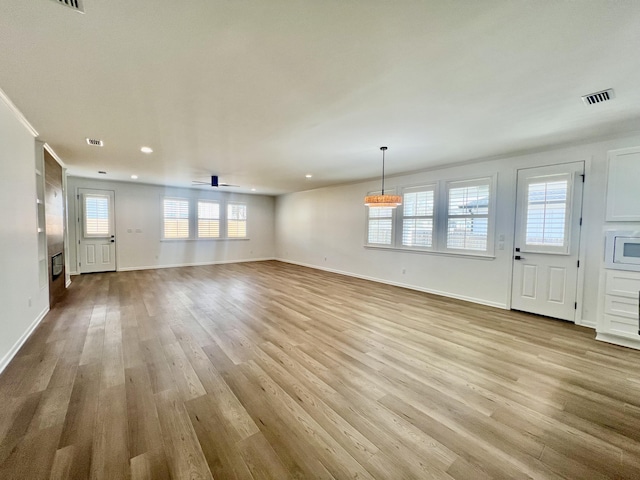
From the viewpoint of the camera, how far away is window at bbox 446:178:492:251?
486 cm

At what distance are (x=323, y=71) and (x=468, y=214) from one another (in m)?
4.19

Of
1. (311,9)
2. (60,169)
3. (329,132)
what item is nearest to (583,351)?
(329,132)

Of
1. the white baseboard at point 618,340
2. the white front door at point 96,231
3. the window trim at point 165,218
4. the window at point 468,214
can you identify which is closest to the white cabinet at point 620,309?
the white baseboard at point 618,340

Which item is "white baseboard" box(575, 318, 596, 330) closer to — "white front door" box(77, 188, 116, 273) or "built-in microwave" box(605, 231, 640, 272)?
"built-in microwave" box(605, 231, 640, 272)

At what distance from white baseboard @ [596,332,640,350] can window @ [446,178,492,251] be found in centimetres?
192

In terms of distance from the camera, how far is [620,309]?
324cm

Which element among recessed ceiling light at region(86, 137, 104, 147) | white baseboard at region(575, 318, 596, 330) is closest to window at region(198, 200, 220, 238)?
recessed ceiling light at region(86, 137, 104, 147)

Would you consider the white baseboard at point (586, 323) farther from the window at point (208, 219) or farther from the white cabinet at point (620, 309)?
the window at point (208, 219)

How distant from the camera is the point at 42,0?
148 cm

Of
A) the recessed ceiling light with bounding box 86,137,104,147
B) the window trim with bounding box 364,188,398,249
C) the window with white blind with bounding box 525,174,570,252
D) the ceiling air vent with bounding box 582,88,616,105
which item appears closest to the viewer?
the ceiling air vent with bounding box 582,88,616,105

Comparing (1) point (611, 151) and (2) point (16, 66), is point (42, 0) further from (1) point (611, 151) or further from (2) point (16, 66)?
(1) point (611, 151)

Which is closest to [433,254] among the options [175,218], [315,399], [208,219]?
[315,399]

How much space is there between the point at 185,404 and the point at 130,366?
3.19 ft

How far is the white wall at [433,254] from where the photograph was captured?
3.78 meters
